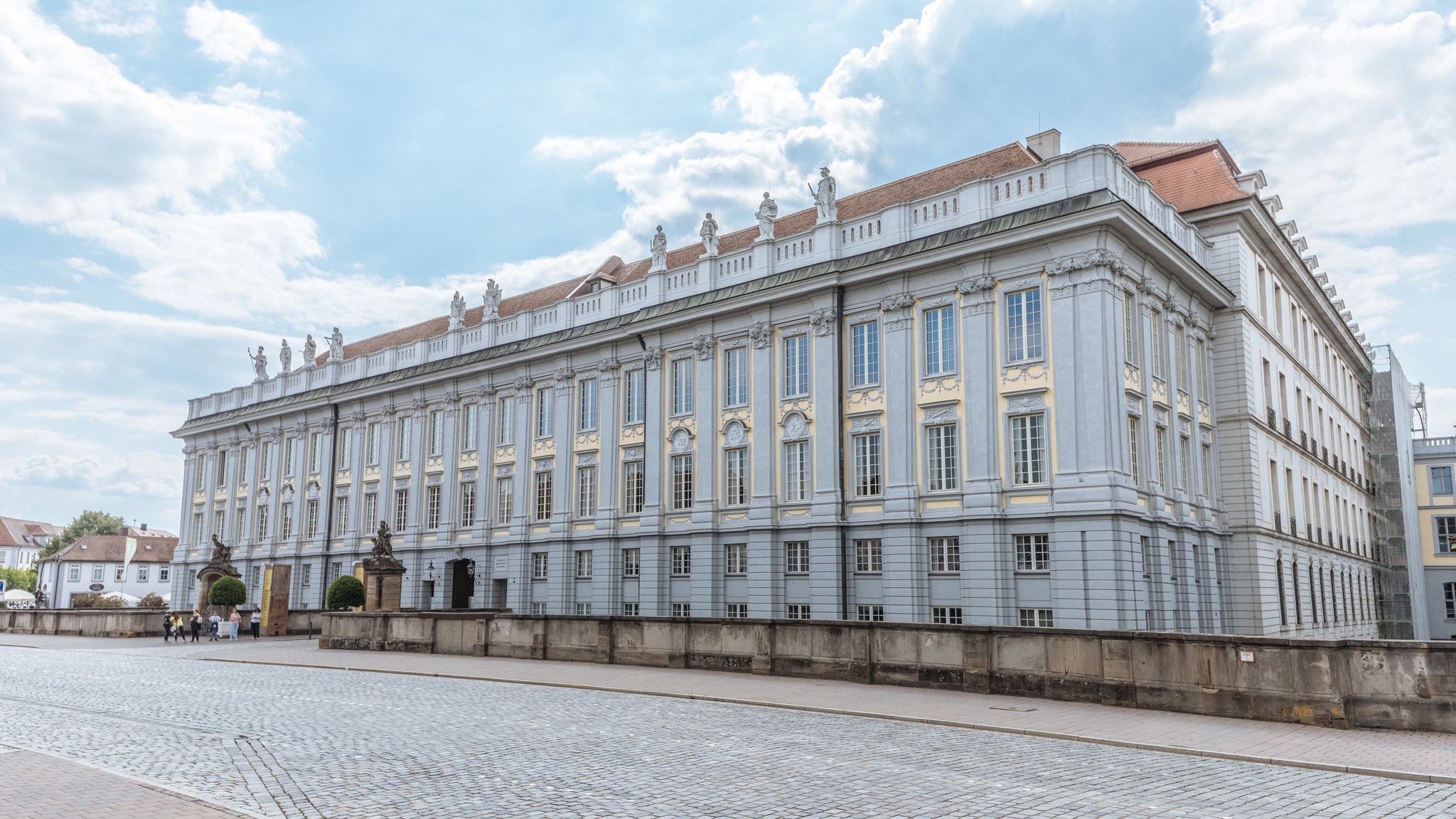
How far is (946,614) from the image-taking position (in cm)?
3181

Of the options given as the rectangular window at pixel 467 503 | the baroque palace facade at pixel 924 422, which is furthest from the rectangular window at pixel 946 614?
the rectangular window at pixel 467 503

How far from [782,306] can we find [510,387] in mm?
15507

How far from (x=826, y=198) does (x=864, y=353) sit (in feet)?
18.5

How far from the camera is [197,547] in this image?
212 ft

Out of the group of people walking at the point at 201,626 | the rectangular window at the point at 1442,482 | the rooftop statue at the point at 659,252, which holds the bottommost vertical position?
the group of people walking at the point at 201,626

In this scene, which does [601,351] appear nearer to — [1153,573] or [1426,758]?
[1153,573]

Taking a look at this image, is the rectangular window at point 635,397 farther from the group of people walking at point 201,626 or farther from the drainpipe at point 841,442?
the group of people walking at point 201,626

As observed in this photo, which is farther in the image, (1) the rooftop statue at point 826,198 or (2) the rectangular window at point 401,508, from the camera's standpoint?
(2) the rectangular window at point 401,508

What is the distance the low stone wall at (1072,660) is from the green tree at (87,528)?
12901 cm

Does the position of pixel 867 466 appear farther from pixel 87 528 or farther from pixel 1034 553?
pixel 87 528

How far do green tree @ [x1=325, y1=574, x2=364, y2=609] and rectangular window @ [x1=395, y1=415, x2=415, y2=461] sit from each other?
867 cm

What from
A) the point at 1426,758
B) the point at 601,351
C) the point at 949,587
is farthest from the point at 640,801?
the point at 601,351

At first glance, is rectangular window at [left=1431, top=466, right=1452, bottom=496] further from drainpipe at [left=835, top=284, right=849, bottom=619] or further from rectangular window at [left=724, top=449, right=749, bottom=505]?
rectangular window at [left=724, top=449, right=749, bottom=505]

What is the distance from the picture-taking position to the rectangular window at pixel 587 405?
1722 inches
